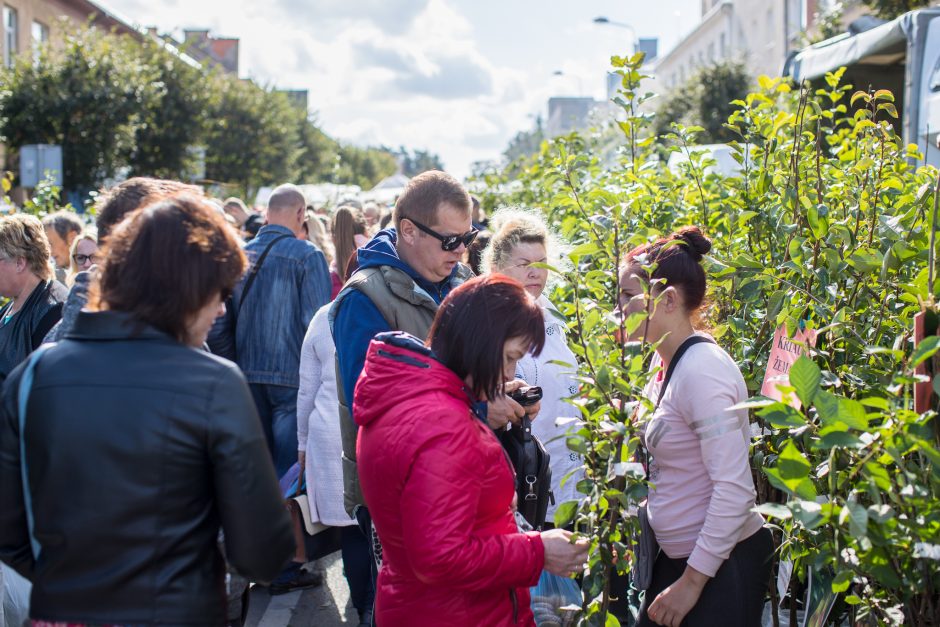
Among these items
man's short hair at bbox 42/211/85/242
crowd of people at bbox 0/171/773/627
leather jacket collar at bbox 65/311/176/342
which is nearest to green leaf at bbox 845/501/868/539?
crowd of people at bbox 0/171/773/627

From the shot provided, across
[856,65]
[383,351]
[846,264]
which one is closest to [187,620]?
[383,351]

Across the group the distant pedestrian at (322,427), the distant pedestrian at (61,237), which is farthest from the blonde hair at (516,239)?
the distant pedestrian at (61,237)

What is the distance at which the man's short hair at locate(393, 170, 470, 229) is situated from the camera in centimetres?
325

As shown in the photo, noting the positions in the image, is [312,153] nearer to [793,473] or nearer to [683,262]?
[683,262]

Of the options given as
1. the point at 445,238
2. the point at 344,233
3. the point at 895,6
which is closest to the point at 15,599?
the point at 445,238

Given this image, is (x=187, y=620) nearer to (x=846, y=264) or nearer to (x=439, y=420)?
(x=439, y=420)

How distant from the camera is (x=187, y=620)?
77.6 inches

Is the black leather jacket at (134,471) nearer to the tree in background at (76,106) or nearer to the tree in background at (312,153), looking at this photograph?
the tree in background at (76,106)

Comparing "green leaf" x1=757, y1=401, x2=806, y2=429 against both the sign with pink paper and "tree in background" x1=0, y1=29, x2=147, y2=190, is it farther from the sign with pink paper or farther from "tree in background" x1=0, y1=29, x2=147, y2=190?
"tree in background" x1=0, y1=29, x2=147, y2=190

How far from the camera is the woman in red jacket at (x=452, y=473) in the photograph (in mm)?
2195

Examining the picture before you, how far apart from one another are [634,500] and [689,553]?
592 millimetres

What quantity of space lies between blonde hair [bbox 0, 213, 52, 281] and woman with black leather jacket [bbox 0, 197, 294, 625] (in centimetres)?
258

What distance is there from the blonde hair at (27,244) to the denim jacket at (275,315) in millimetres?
1261

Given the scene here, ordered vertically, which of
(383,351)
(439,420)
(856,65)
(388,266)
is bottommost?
(439,420)
